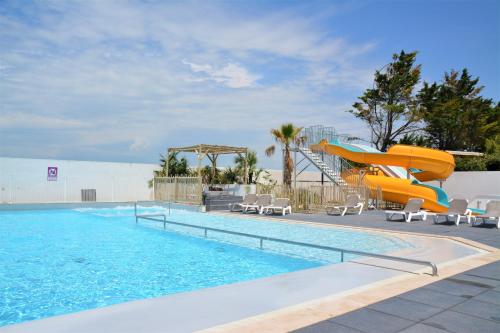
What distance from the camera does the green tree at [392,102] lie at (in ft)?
109

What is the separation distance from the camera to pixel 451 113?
32656 millimetres

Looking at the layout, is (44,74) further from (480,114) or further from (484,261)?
(480,114)

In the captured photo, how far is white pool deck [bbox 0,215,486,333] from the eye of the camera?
3791mm

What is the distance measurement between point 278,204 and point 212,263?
27.5 ft

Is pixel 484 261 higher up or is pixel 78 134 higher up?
pixel 78 134

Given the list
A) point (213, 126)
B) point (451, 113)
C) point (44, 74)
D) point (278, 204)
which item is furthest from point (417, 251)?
point (451, 113)

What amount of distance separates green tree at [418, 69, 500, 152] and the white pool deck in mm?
29415

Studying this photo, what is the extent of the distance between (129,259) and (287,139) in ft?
49.0

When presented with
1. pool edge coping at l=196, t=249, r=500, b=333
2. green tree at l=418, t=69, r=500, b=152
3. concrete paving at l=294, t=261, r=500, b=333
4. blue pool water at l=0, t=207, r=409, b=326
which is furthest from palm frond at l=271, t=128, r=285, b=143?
concrete paving at l=294, t=261, r=500, b=333

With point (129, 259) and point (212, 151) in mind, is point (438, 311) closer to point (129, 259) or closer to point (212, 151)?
point (129, 259)

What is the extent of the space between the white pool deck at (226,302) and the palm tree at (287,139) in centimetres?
1574

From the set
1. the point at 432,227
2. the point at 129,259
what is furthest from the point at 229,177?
the point at 129,259

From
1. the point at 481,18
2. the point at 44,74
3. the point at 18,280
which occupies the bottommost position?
the point at 18,280

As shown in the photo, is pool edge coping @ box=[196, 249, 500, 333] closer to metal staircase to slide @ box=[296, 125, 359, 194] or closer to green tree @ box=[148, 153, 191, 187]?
metal staircase to slide @ box=[296, 125, 359, 194]
